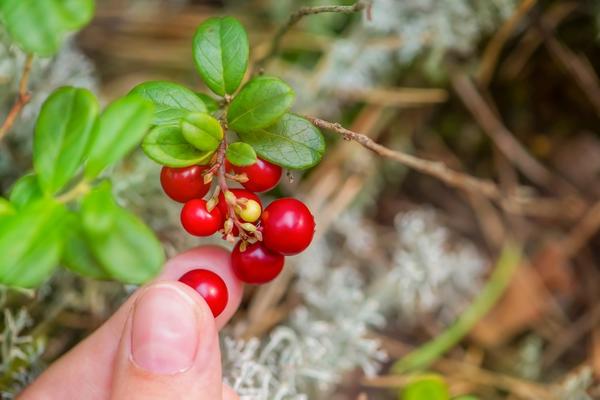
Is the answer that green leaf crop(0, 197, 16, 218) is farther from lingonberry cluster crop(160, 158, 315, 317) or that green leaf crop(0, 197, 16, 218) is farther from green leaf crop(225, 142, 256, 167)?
green leaf crop(225, 142, 256, 167)

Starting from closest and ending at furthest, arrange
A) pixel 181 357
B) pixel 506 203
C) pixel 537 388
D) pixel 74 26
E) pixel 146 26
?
pixel 74 26 → pixel 181 357 → pixel 537 388 → pixel 506 203 → pixel 146 26

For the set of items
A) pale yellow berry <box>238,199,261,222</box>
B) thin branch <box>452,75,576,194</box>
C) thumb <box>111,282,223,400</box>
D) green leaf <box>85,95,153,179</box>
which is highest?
green leaf <box>85,95,153,179</box>

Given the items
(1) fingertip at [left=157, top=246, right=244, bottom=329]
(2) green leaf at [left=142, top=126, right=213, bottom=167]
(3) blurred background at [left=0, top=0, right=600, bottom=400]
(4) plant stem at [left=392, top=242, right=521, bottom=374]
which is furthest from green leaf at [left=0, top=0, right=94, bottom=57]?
(4) plant stem at [left=392, top=242, right=521, bottom=374]

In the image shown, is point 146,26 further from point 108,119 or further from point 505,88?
point 108,119

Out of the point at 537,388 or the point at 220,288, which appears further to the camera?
the point at 537,388

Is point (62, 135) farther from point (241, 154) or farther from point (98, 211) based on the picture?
point (241, 154)

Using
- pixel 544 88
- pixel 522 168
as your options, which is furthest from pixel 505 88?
pixel 522 168

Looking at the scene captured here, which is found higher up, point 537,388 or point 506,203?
point 506,203
